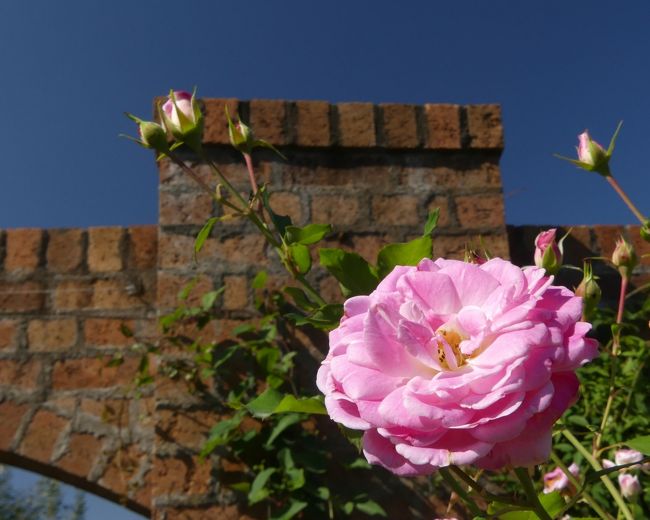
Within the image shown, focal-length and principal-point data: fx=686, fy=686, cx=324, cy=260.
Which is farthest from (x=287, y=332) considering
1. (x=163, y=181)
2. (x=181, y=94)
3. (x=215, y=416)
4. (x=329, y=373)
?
(x=329, y=373)

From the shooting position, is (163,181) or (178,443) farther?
(163,181)

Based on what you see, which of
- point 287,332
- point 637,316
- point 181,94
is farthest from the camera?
point 637,316

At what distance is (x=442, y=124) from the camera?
1.82 meters

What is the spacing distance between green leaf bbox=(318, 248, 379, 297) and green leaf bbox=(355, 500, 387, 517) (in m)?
1.05

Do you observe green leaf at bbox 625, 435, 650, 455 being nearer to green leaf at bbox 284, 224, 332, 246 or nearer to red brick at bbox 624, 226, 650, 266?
green leaf at bbox 284, 224, 332, 246

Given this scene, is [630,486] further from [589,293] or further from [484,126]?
[484,126]

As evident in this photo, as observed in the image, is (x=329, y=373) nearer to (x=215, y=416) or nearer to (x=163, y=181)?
(x=215, y=416)

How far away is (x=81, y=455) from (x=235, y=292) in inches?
25.3

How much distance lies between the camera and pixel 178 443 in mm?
1586

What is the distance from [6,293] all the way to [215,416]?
793 mm

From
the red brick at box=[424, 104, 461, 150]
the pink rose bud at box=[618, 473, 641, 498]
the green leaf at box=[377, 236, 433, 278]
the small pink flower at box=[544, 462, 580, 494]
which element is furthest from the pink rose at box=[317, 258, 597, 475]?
the red brick at box=[424, 104, 461, 150]

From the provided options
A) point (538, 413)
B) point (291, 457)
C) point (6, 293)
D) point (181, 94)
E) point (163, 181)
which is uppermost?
point (163, 181)

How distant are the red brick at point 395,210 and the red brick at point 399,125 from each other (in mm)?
148

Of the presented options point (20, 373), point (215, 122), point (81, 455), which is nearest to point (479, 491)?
point (215, 122)
